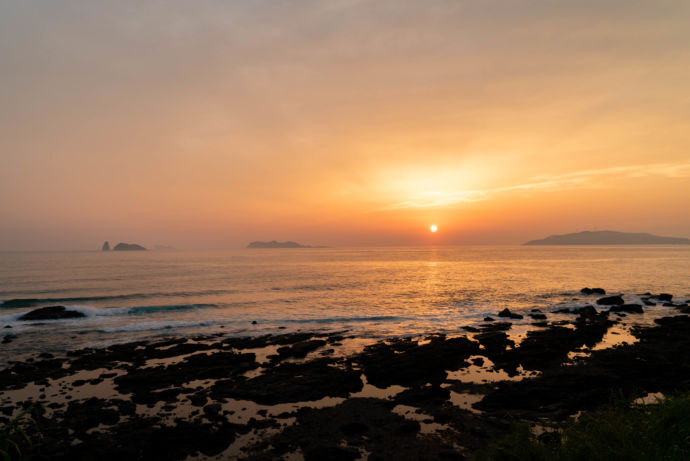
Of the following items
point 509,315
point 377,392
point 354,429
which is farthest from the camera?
point 509,315

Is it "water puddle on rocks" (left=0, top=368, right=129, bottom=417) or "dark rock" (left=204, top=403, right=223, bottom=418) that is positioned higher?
"dark rock" (left=204, top=403, right=223, bottom=418)

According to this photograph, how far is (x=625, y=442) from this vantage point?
8.80 meters

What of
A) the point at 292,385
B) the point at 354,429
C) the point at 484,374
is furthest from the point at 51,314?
the point at 484,374

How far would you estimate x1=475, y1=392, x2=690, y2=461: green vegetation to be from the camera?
8152 millimetres

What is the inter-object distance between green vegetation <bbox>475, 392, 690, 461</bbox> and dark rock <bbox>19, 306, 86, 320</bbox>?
4426 cm

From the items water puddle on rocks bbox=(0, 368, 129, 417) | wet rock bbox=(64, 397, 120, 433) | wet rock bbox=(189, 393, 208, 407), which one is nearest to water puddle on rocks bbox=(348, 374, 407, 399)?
wet rock bbox=(189, 393, 208, 407)

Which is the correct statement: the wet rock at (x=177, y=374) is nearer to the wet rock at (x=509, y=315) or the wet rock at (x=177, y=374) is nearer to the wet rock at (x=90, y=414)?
the wet rock at (x=90, y=414)

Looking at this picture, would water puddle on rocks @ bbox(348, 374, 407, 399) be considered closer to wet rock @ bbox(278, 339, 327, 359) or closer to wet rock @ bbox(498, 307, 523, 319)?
wet rock @ bbox(278, 339, 327, 359)

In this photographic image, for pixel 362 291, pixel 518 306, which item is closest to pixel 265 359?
pixel 518 306

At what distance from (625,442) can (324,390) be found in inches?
485

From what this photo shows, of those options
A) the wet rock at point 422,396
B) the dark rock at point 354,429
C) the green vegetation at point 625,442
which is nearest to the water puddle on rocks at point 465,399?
the wet rock at point 422,396

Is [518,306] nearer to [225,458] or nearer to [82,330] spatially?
[225,458]

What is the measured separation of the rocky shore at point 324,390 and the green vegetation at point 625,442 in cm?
280

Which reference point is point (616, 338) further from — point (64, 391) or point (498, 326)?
point (64, 391)
